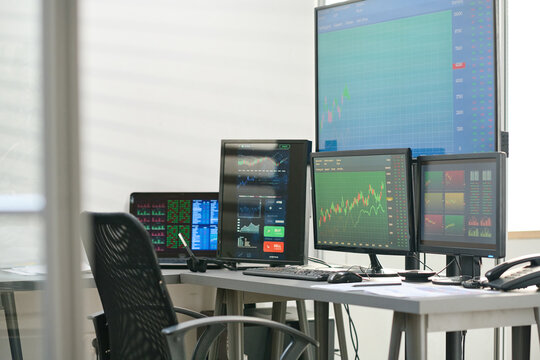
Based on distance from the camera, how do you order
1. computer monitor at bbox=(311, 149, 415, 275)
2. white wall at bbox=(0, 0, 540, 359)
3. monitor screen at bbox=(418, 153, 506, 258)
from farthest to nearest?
1. white wall at bbox=(0, 0, 540, 359)
2. computer monitor at bbox=(311, 149, 415, 275)
3. monitor screen at bbox=(418, 153, 506, 258)

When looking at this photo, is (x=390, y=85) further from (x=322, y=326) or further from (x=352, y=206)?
(x=322, y=326)

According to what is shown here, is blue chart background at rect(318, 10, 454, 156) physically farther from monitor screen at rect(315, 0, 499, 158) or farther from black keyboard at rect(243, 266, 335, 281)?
black keyboard at rect(243, 266, 335, 281)

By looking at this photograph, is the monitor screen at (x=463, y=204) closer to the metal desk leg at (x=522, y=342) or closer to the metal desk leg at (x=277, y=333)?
the metal desk leg at (x=522, y=342)

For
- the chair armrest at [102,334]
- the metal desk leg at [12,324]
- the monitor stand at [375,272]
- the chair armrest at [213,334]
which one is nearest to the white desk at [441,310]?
the chair armrest at [213,334]

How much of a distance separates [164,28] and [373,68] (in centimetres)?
110

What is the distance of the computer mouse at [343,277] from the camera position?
7.51ft

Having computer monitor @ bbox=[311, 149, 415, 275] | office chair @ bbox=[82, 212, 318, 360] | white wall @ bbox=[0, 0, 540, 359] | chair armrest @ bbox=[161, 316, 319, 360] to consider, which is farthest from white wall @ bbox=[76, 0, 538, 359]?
chair armrest @ bbox=[161, 316, 319, 360]

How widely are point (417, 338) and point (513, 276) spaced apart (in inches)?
16.5

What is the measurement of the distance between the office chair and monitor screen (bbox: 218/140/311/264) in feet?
2.92

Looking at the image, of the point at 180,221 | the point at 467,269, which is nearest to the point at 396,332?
the point at 467,269

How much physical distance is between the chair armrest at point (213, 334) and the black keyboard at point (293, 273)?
55 cm

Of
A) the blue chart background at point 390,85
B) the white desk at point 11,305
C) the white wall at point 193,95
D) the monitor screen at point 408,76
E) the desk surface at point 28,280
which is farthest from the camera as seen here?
the white wall at point 193,95

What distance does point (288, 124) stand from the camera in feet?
12.7

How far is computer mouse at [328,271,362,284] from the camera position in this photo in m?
2.29
